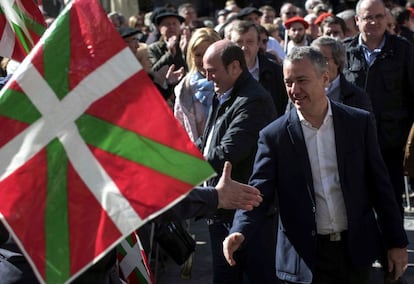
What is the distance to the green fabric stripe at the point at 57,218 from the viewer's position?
133 inches

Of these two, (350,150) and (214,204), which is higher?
(214,204)

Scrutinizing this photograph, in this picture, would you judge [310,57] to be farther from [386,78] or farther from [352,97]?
[386,78]

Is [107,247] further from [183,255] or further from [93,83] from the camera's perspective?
[183,255]

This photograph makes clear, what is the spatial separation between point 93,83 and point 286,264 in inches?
75.8

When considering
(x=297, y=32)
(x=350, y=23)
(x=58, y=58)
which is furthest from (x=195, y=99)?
(x=350, y=23)

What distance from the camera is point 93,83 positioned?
11.5 ft

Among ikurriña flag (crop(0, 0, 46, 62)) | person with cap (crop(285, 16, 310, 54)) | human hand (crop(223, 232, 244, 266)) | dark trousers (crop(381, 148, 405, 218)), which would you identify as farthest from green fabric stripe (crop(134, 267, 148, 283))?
person with cap (crop(285, 16, 310, 54))

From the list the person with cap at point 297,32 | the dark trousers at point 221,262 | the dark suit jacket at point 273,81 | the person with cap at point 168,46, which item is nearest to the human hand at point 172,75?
the dark suit jacket at point 273,81

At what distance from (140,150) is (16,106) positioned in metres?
0.46

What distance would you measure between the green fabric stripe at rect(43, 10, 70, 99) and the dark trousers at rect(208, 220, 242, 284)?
2.90 meters

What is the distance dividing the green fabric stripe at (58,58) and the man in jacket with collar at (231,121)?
2637 mm

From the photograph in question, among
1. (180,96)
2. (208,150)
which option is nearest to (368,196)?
(208,150)

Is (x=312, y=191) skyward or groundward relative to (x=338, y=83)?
skyward

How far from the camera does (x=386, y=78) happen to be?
787 cm
